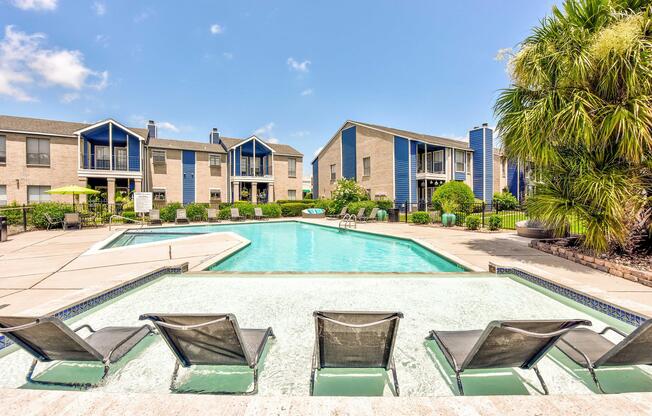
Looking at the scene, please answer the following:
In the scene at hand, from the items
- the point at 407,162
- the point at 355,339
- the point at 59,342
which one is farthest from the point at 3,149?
the point at 407,162

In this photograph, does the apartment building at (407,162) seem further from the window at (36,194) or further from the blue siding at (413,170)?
the window at (36,194)

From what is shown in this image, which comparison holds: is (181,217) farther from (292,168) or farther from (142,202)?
(292,168)

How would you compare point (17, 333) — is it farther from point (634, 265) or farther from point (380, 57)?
point (380, 57)

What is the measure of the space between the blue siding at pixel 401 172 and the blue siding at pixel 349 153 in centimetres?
512

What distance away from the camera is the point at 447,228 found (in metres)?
15.3

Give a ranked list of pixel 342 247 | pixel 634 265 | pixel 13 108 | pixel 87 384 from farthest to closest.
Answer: pixel 13 108 → pixel 342 247 → pixel 634 265 → pixel 87 384

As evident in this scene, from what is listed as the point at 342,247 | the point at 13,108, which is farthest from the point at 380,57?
the point at 13,108

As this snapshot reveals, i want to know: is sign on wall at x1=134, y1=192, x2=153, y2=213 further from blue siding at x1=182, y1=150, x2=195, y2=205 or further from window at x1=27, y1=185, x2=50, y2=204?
window at x1=27, y1=185, x2=50, y2=204

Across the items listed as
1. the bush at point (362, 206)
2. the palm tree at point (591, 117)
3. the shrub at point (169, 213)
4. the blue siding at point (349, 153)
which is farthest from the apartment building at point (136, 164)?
the palm tree at point (591, 117)

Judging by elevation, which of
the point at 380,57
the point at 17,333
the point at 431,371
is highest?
the point at 380,57

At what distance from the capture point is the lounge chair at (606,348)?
2250 millimetres

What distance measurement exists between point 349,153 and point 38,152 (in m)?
27.3

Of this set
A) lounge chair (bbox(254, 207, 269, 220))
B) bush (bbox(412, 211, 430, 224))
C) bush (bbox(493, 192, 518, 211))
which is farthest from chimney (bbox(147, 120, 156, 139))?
bush (bbox(493, 192, 518, 211))

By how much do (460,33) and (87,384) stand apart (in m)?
19.8
